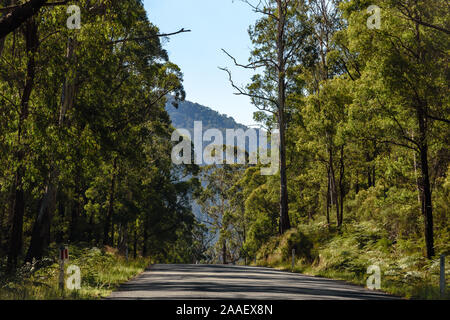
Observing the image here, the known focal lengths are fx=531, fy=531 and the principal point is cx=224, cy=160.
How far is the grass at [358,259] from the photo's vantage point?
45.2 feet

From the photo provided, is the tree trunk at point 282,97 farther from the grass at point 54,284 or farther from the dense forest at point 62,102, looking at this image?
the grass at point 54,284

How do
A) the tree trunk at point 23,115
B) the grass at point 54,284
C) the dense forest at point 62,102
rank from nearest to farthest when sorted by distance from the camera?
the grass at point 54,284
the dense forest at point 62,102
the tree trunk at point 23,115

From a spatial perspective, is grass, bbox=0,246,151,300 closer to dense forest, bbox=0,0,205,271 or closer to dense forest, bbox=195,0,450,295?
dense forest, bbox=0,0,205,271

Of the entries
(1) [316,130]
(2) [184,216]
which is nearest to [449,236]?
(1) [316,130]

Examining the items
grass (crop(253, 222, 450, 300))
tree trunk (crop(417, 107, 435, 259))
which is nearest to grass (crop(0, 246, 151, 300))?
grass (crop(253, 222, 450, 300))

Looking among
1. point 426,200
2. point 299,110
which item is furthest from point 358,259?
point 299,110

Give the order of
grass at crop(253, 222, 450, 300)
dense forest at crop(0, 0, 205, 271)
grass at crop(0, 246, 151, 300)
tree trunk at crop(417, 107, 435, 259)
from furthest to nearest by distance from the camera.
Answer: tree trunk at crop(417, 107, 435, 259) → dense forest at crop(0, 0, 205, 271) → grass at crop(253, 222, 450, 300) → grass at crop(0, 246, 151, 300)

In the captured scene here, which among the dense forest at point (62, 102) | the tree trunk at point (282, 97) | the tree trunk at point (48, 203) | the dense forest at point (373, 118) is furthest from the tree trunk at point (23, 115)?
the tree trunk at point (282, 97)

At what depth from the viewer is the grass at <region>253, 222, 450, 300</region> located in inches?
542

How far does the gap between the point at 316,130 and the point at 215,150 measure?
38.1 m

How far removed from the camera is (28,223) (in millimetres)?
37938

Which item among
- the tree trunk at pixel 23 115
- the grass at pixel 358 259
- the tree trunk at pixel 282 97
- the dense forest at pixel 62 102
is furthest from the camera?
the tree trunk at pixel 282 97

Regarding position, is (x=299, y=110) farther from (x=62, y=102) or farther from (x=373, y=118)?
(x=62, y=102)

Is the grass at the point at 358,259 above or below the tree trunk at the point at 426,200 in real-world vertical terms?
below
